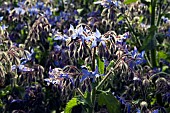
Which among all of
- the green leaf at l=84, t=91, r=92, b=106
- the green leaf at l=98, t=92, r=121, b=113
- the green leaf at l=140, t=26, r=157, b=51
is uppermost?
the green leaf at l=140, t=26, r=157, b=51

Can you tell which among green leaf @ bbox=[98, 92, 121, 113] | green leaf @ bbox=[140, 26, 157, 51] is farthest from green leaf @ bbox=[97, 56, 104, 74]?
green leaf @ bbox=[140, 26, 157, 51]

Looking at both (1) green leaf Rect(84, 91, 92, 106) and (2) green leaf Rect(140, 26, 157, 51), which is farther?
(2) green leaf Rect(140, 26, 157, 51)

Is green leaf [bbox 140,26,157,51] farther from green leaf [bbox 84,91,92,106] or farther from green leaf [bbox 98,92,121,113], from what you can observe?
green leaf [bbox 84,91,92,106]

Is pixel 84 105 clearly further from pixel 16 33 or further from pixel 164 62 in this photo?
pixel 16 33

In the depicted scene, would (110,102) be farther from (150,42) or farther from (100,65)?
(150,42)

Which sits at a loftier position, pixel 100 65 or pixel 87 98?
pixel 100 65

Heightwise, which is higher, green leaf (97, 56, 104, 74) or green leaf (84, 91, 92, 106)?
green leaf (97, 56, 104, 74)

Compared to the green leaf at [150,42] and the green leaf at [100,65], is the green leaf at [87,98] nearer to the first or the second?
the green leaf at [100,65]

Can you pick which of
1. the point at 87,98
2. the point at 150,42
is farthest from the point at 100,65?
the point at 150,42

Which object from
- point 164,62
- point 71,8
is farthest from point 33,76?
point 71,8
